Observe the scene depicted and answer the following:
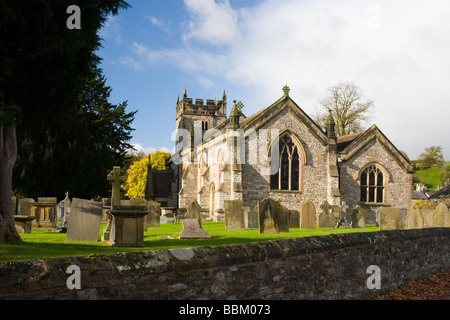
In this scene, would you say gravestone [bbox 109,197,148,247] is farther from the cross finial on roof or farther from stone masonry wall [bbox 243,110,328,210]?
the cross finial on roof

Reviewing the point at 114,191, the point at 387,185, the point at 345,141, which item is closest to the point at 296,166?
the point at 345,141

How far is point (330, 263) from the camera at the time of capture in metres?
7.50

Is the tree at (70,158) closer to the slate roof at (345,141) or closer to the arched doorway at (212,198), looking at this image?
the arched doorway at (212,198)

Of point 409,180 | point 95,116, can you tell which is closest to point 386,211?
point 409,180

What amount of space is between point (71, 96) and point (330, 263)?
6.60 metres

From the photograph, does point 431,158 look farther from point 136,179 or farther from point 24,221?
point 24,221

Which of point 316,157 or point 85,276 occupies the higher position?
point 316,157

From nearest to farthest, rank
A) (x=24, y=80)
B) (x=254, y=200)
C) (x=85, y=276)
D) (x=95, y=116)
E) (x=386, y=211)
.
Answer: (x=85, y=276)
(x=24, y=80)
(x=386, y=211)
(x=254, y=200)
(x=95, y=116)

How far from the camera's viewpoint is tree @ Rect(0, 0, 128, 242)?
747 centimetres

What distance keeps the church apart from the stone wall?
1580 cm

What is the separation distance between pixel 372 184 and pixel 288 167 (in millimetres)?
6394

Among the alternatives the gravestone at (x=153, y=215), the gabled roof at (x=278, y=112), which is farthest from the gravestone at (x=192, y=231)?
the gabled roof at (x=278, y=112)
